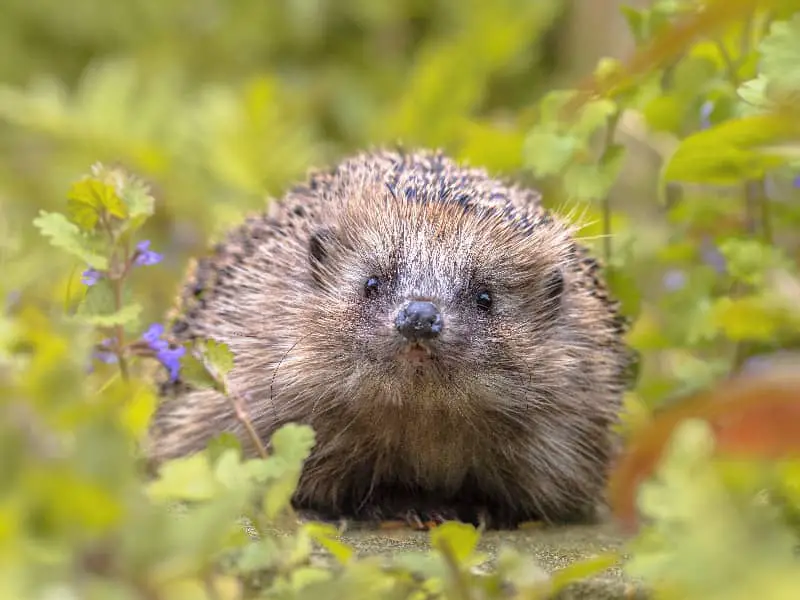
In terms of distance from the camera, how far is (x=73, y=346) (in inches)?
102

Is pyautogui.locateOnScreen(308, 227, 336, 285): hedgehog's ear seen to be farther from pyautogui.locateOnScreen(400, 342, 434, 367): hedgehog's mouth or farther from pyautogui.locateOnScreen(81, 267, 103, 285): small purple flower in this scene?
pyautogui.locateOnScreen(81, 267, 103, 285): small purple flower

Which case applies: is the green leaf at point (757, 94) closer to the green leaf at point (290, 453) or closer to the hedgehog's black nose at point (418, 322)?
the hedgehog's black nose at point (418, 322)

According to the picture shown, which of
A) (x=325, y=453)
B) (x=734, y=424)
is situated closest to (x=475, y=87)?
(x=325, y=453)

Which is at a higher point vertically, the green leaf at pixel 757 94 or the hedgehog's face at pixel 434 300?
the green leaf at pixel 757 94

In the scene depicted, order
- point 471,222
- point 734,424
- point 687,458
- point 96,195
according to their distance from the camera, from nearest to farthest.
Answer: point 687,458, point 734,424, point 96,195, point 471,222

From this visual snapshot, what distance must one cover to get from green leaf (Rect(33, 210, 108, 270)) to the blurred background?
58 cm

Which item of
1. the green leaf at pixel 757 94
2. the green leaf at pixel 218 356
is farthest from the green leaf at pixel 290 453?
the green leaf at pixel 757 94

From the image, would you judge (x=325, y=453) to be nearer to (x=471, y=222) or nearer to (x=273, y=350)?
(x=273, y=350)

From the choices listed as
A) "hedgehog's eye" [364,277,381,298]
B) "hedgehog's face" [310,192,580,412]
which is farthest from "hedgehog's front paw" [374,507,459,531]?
"hedgehog's eye" [364,277,381,298]

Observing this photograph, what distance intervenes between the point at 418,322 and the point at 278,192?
2.56 metres

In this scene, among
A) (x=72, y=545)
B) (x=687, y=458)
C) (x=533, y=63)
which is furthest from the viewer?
(x=533, y=63)

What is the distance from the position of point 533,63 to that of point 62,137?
10.7 ft

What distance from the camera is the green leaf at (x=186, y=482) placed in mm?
1828

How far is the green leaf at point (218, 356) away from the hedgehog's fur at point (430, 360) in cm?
53
